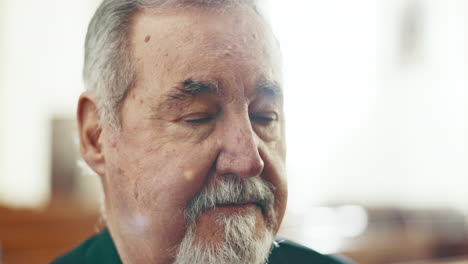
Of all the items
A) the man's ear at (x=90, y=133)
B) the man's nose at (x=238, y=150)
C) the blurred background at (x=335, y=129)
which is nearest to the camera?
the man's nose at (x=238, y=150)

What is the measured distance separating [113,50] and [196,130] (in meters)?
0.22

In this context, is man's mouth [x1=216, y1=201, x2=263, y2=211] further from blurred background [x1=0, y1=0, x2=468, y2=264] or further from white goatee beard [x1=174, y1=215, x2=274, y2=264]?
blurred background [x1=0, y1=0, x2=468, y2=264]

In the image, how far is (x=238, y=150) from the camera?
75cm

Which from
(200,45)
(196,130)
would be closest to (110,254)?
(196,130)

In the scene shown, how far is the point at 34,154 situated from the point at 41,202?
689 millimetres

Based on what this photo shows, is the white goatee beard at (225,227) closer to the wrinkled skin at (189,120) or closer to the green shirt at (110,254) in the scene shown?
the wrinkled skin at (189,120)

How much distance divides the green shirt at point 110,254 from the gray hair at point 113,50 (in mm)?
264

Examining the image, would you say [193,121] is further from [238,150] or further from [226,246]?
[226,246]

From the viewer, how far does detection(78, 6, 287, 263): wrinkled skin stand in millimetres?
762

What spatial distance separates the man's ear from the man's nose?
0.27 metres

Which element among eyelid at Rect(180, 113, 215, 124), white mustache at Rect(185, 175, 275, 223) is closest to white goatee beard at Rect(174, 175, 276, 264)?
white mustache at Rect(185, 175, 275, 223)

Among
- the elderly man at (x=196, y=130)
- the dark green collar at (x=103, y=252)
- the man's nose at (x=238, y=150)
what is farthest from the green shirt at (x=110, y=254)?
the man's nose at (x=238, y=150)

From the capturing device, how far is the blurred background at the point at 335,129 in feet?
6.72

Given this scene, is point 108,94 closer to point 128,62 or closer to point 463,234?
point 128,62
